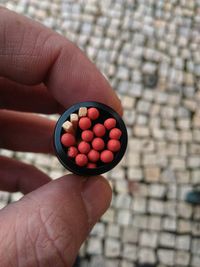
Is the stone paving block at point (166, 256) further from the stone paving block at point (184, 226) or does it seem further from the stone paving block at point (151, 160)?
the stone paving block at point (151, 160)

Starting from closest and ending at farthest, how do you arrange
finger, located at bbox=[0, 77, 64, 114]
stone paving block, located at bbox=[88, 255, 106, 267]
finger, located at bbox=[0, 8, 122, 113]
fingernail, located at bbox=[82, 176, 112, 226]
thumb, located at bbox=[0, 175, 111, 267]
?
thumb, located at bbox=[0, 175, 111, 267], fingernail, located at bbox=[82, 176, 112, 226], finger, located at bbox=[0, 8, 122, 113], finger, located at bbox=[0, 77, 64, 114], stone paving block, located at bbox=[88, 255, 106, 267]

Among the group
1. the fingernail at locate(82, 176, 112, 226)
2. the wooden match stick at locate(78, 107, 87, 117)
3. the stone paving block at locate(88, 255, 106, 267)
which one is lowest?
the stone paving block at locate(88, 255, 106, 267)

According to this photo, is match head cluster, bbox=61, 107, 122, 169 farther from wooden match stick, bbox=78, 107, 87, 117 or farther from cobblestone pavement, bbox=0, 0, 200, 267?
cobblestone pavement, bbox=0, 0, 200, 267

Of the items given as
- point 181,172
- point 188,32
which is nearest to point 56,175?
point 181,172

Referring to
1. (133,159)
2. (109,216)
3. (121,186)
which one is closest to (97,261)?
(109,216)

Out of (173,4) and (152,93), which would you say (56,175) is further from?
(173,4)

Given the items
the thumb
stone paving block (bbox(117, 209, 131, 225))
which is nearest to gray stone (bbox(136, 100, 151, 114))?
stone paving block (bbox(117, 209, 131, 225))

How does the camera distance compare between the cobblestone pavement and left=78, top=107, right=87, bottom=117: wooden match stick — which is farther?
the cobblestone pavement

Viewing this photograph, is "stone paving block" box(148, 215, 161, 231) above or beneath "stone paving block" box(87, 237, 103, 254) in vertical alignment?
above
